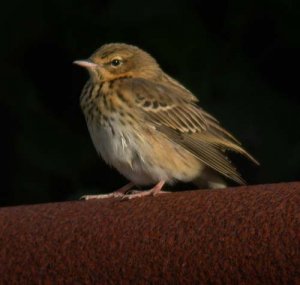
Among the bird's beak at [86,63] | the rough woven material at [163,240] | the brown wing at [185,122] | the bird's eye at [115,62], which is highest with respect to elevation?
the rough woven material at [163,240]

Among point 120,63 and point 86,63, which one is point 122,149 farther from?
point 120,63

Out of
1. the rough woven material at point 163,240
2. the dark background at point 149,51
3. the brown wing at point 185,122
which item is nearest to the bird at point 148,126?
the brown wing at point 185,122

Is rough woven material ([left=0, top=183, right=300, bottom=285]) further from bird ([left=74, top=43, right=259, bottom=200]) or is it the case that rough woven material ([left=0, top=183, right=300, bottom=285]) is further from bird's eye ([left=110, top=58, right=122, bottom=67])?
bird's eye ([left=110, top=58, right=122, bottom=67])

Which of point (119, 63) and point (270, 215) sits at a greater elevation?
point (270, 215)

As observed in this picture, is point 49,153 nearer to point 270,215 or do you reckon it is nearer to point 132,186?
point 132,186

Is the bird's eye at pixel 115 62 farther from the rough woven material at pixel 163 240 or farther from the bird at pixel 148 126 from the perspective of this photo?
the rough woven material at pixel 163 240

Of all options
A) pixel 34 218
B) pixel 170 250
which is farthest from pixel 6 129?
pixel 170 250

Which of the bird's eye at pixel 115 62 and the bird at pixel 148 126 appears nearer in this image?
the bird at pixel 148 126
